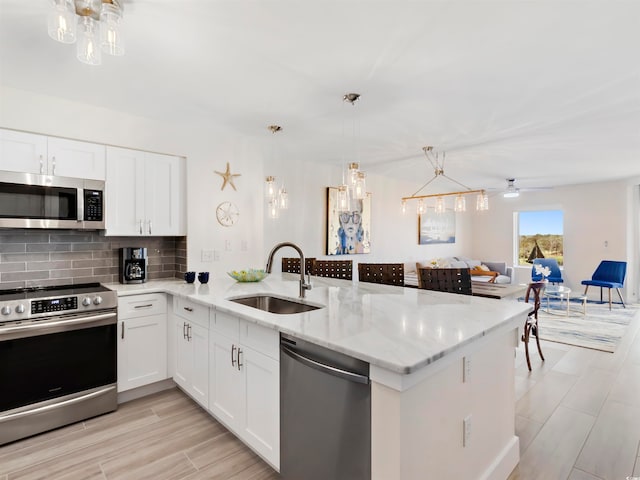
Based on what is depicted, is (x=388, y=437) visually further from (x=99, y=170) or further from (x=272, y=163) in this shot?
(x=272, y=163)

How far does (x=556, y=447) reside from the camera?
2.21 meters

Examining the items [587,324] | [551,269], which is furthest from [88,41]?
[551,269]

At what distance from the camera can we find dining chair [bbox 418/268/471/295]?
10.3ft

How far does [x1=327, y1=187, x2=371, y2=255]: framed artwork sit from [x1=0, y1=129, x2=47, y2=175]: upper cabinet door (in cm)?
359

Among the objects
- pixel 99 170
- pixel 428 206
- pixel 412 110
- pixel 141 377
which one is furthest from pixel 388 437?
pixel 428 206

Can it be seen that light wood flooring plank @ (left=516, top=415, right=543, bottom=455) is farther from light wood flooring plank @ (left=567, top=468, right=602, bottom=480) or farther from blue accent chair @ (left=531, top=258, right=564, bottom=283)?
blue accent chair @ (left=531, top=258, right=564, bottom=283)

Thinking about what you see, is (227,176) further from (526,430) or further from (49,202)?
(526,430)

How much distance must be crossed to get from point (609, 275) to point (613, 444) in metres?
5.79

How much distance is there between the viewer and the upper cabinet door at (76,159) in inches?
108

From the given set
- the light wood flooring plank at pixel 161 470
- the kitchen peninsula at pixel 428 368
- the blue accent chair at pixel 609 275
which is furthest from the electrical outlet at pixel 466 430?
the blue accent chair at pixel 609 275

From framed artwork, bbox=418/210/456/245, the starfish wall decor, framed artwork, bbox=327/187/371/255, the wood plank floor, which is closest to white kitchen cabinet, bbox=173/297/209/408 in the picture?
the wood plank floor

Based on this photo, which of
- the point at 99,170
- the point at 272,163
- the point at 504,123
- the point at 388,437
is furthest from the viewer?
the point at 272,163

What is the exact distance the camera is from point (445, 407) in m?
1.51

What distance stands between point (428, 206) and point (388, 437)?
6940mm
